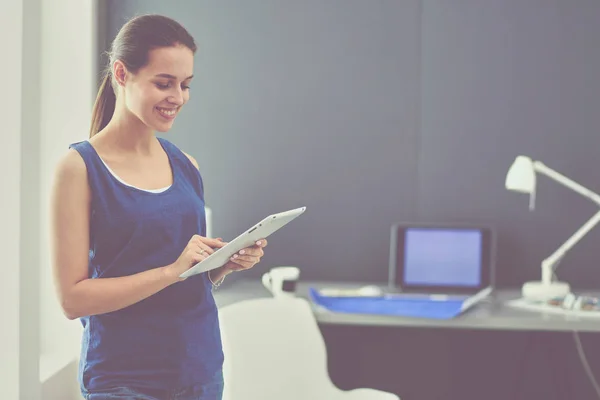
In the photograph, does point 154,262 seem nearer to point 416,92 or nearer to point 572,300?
point 572,300

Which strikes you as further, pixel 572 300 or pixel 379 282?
pixel 379 282

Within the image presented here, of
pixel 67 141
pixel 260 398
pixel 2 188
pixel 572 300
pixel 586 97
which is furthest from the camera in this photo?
pixel 586 97

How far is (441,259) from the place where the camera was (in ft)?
9.02

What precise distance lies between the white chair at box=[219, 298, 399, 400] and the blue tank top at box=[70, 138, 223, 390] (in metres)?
0.74

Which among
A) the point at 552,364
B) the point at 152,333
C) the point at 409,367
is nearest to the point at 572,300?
the point at 552,364

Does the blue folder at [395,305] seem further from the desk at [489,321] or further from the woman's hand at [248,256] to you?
the woman's hand at [248,256]

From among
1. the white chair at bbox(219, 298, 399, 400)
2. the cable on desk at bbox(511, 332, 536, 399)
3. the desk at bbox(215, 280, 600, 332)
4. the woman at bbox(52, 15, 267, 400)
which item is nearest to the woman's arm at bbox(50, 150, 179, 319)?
the woman at bbox(52, 15, 267, 400)

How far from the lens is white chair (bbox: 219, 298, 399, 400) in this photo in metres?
2.01

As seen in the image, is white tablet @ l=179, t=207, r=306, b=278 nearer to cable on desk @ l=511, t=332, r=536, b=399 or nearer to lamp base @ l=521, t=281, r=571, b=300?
lamp base @ l=521, t=281, r=571, b=300

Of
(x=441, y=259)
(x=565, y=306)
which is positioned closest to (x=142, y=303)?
(x=565, y=306)

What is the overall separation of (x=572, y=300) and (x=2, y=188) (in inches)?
72.9

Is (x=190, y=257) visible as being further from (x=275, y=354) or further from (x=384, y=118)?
(x=384, y=118)

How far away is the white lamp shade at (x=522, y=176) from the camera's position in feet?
8.60

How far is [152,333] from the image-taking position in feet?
3.97
